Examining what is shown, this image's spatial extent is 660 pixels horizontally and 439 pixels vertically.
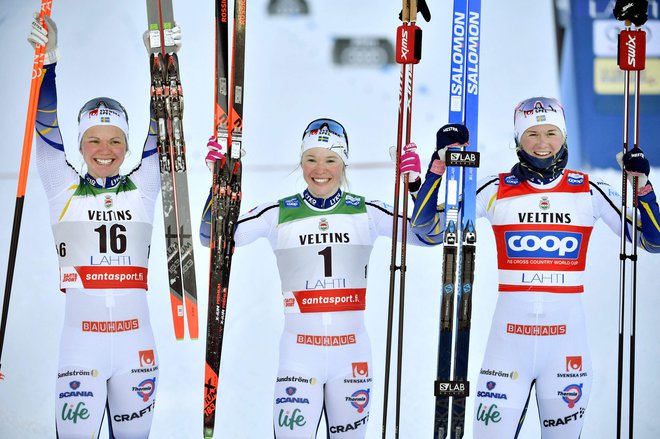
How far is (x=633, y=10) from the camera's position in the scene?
13.3 feet

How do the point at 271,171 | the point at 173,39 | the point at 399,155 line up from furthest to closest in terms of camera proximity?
the point at 271,171, the point at 173,39, the point at 399,155

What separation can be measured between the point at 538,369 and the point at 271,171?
6.23 feet

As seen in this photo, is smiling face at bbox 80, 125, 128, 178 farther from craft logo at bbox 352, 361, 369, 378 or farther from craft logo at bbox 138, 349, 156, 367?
craft logo at bbox 352, 361, 369, 378

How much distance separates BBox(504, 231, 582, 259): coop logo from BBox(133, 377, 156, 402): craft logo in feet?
5.48

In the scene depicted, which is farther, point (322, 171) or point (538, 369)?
point (322, 171)

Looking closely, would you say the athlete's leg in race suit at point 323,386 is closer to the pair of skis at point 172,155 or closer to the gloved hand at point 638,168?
the pair of skis at point 172,155

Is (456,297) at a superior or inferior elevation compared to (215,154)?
inferior

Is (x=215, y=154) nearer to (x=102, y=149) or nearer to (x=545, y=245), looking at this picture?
(x=102, y=149)

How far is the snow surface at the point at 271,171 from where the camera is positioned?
16.1ft

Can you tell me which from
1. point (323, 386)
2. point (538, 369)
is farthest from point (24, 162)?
point (538, 369)

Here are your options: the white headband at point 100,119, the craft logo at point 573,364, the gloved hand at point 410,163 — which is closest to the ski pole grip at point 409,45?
the gloved hand at point 410,163

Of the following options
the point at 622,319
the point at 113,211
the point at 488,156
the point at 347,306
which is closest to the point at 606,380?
the point at 622,319

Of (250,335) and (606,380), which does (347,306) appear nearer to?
(250,335)

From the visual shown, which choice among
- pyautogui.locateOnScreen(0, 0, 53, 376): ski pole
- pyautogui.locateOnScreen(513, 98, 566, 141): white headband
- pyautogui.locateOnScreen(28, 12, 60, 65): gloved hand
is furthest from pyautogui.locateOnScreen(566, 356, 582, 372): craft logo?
pyautogui.locateOnScreen(28, 12, 60, 65): gloved hand
